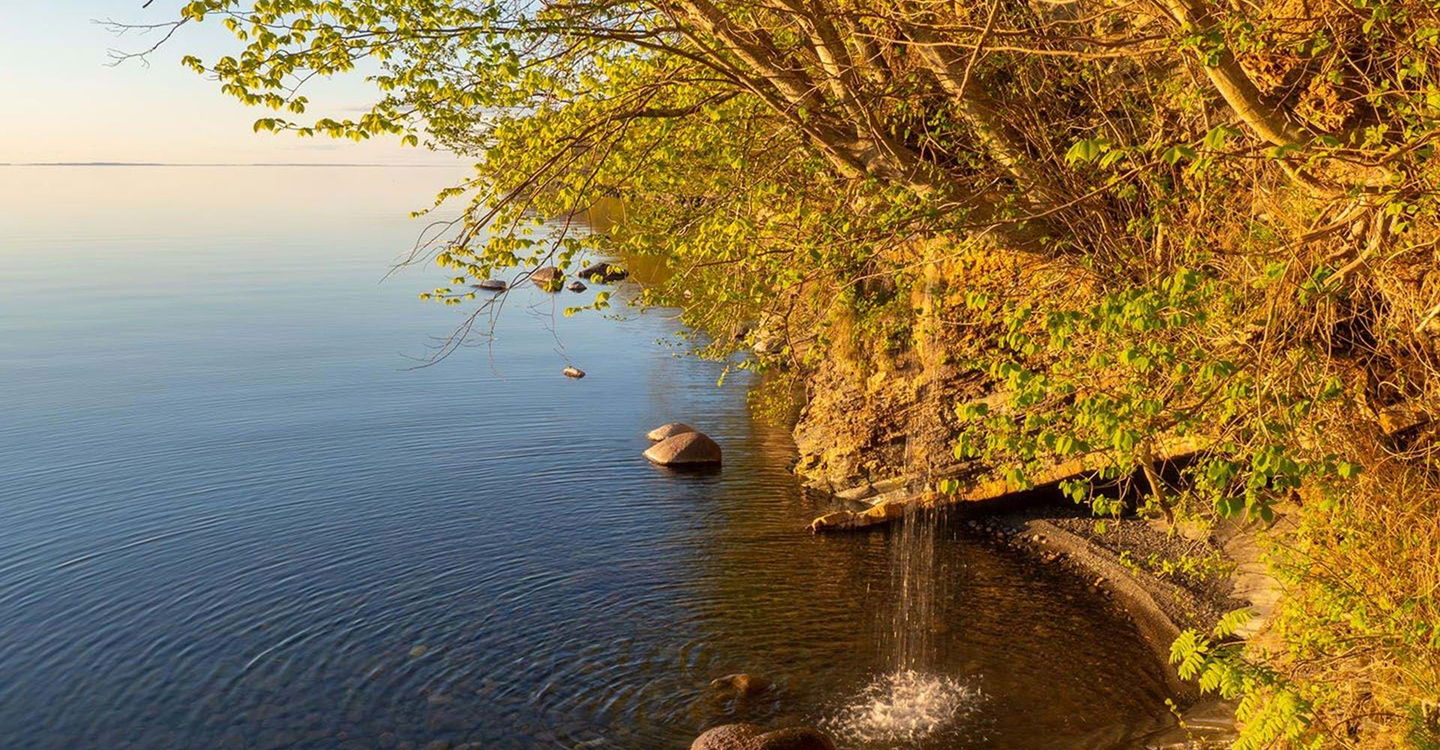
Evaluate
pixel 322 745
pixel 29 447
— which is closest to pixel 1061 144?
pixel 322 745

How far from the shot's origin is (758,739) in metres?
14.1

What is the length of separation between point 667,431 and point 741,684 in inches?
566

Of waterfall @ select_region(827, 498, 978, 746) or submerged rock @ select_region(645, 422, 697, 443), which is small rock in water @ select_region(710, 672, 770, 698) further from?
submerged rock @ select_region(645, 422, 697, 443)

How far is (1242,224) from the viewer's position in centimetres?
1426

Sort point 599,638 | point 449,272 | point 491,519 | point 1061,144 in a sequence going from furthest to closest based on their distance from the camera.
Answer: point 449,272 < point 491,519 < point 599,638 < point 1061,144

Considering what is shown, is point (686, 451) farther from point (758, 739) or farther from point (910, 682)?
point (758, 739)

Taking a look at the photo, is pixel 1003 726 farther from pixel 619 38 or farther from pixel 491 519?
pixel 491 519

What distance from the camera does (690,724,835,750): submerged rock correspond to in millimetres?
14023

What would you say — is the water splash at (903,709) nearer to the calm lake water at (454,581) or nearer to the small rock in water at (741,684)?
the calm lake water at (454,581)

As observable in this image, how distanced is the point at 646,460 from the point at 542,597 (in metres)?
9.30

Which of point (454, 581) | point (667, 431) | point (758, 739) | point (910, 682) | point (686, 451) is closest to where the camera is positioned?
point (758, 739)

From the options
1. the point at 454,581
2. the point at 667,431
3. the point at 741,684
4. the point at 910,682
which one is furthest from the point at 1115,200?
the point at 667,431

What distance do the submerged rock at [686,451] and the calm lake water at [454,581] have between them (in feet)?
1.59

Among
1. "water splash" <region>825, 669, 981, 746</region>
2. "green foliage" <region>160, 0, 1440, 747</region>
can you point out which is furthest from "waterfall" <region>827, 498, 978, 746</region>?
"green foliage" <region>160, 0, 1440, 747</region>
